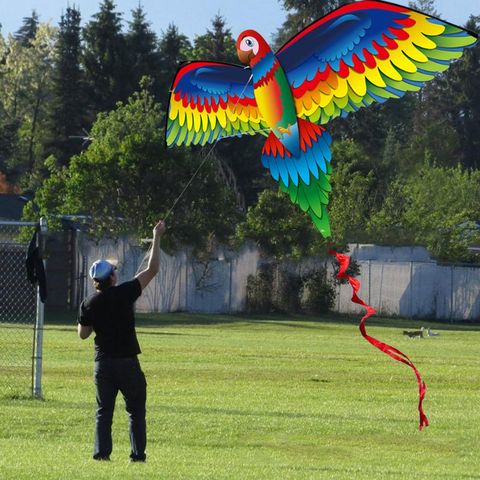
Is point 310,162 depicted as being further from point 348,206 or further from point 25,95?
point 25,95

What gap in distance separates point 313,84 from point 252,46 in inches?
22.8

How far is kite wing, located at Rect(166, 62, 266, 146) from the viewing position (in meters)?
11.7

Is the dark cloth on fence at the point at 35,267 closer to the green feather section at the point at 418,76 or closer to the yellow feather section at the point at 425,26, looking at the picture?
the green feather section at the point at 418,76

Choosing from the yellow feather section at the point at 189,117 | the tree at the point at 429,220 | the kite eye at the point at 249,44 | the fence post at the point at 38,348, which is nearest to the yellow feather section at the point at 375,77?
the kite eye at the point at 249,44

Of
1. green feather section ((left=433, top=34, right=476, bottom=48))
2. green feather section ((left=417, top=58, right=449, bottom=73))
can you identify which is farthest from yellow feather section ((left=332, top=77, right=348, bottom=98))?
green feather section ((left=433, top=34, right=476, bottom=48))

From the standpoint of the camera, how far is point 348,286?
164 feet

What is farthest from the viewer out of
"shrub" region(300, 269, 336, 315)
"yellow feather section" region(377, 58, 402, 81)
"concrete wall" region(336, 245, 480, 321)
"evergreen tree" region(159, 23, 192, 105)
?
"evergreen tree" region(159, 23, 192, 105)

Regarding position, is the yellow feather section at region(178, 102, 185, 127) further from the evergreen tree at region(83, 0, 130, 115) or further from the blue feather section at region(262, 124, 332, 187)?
the evergreen tree at region(83, 0, 130, 115)

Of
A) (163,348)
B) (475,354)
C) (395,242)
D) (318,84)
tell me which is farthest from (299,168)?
(395,242)

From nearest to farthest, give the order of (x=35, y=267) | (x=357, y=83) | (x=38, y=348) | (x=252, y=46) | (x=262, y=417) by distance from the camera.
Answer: (x=357, y=83)
(x=252, y=46)
(x=35, y=267)
(x=262, y=417)
(x=38, y=348)

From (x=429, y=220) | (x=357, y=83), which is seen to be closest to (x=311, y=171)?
(x=357, y=83)

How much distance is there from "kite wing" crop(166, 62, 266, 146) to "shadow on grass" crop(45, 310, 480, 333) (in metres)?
28.0

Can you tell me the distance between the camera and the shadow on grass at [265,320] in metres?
42.3

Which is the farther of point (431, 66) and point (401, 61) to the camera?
point (401, 61)
